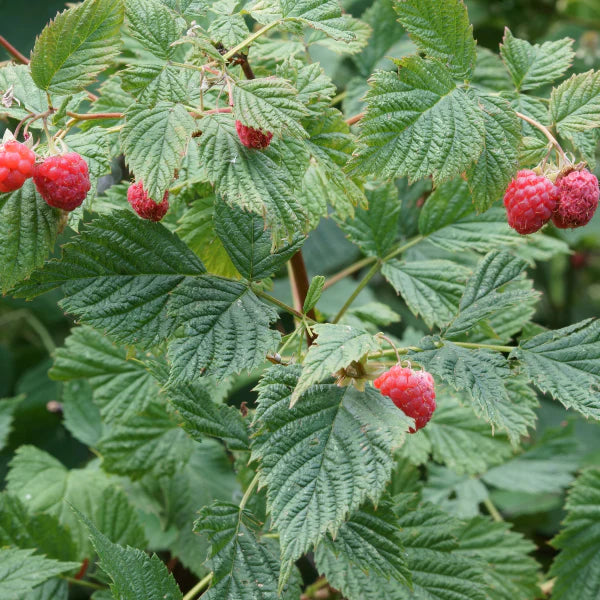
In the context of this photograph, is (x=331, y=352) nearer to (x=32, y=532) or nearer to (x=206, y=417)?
(x=206, y=417)

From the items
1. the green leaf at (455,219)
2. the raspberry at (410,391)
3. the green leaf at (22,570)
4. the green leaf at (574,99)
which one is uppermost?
the green leaf at (574,99)

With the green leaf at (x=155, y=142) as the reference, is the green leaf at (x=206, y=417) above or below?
below

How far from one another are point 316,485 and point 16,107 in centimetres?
58

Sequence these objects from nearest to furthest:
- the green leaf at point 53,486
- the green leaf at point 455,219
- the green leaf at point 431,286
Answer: the green leaf at point 431,286 < the green leaf at point 455,219 < the green leaf at point 53,486

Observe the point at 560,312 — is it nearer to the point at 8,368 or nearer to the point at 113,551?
the point at 8,368

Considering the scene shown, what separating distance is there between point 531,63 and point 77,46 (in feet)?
2.05

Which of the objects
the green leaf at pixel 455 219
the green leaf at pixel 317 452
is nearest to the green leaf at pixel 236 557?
the green leaf at pixel 317 452

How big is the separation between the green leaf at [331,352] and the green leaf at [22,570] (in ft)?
1.80

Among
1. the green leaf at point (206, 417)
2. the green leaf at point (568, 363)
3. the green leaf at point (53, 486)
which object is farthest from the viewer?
the green leaf at point (53, 486)

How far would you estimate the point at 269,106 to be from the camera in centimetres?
76

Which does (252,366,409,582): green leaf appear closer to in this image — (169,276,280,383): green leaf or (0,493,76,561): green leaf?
(169,276,280,383): green leaf

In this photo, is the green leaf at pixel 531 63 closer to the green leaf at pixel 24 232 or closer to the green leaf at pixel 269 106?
the green leaf at pixel 269 106

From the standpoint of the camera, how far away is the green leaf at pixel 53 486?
1.38 metres

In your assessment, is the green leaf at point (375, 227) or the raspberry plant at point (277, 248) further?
the green leaf at point (375, 227)
